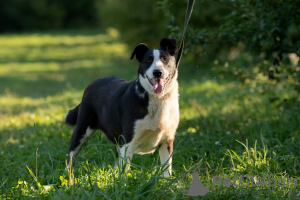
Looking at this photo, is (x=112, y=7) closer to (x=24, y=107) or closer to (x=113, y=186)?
(x=24, y=107)

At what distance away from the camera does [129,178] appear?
384 centimetres

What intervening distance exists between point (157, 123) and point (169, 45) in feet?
2.47

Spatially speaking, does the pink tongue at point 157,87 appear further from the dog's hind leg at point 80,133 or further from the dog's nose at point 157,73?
the dog's hind leg at point 80,133

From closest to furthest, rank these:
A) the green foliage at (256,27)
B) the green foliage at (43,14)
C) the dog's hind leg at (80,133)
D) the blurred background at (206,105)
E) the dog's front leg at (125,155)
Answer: the dog's front leg at (125,155), the blurred background at (206,105), the dog's hind leg at (80,133), the green foliage at (256,27), the green foliage at (43,14)

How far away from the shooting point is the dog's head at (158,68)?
409cm

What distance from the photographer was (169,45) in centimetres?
440

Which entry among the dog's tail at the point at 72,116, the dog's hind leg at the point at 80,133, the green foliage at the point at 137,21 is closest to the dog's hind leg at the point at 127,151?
the dog's hind leg at the point at 80,133

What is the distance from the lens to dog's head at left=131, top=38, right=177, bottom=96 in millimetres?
4090

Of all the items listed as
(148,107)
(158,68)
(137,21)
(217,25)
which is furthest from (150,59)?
(137,21)

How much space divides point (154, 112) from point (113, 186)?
2.94 ft

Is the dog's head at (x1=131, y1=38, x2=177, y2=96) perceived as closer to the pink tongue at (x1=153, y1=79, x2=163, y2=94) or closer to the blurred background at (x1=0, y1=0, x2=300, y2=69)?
the pink tongue at (x1=153, y1=79, x2=163, y2=94)

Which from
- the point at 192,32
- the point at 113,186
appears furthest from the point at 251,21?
the point at 113,186

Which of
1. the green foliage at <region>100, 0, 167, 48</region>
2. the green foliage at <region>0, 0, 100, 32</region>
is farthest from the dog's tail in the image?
the green foliage at <region>0, 0, 100, 32</region>

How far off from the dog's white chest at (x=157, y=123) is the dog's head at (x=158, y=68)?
0.12m
